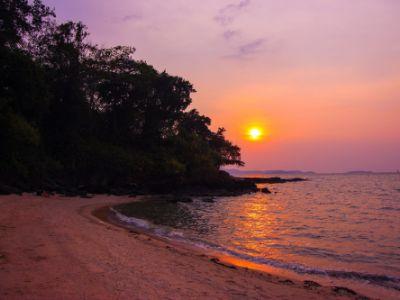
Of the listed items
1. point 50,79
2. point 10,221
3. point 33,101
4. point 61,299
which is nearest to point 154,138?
point 50,79

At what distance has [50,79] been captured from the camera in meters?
37.4

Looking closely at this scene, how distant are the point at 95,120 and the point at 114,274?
4099 centimetres

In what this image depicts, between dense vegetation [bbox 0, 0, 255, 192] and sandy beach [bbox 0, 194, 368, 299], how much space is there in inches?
396

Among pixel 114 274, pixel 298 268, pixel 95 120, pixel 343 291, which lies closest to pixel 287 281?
pixel 343 291

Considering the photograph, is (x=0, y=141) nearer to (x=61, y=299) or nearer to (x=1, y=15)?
(x=1, y=15)

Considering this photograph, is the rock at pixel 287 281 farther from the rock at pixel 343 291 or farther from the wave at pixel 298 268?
the wave at pixel 298 268

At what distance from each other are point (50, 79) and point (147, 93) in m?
15.9

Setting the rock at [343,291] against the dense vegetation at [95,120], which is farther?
the dense vegetation at [95,120]

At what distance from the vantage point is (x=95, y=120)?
1822 inches

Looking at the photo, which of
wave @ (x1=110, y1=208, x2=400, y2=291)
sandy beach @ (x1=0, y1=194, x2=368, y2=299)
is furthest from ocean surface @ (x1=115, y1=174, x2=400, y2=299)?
sandy beach @ (x1=0, y1=194, x2=368, y2=299)

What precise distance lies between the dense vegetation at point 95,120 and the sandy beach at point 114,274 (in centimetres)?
1007

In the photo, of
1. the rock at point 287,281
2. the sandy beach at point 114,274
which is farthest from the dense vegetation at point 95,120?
the rock at point 287,281

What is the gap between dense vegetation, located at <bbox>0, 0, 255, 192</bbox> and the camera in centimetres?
2252

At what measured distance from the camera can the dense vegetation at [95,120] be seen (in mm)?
22516
